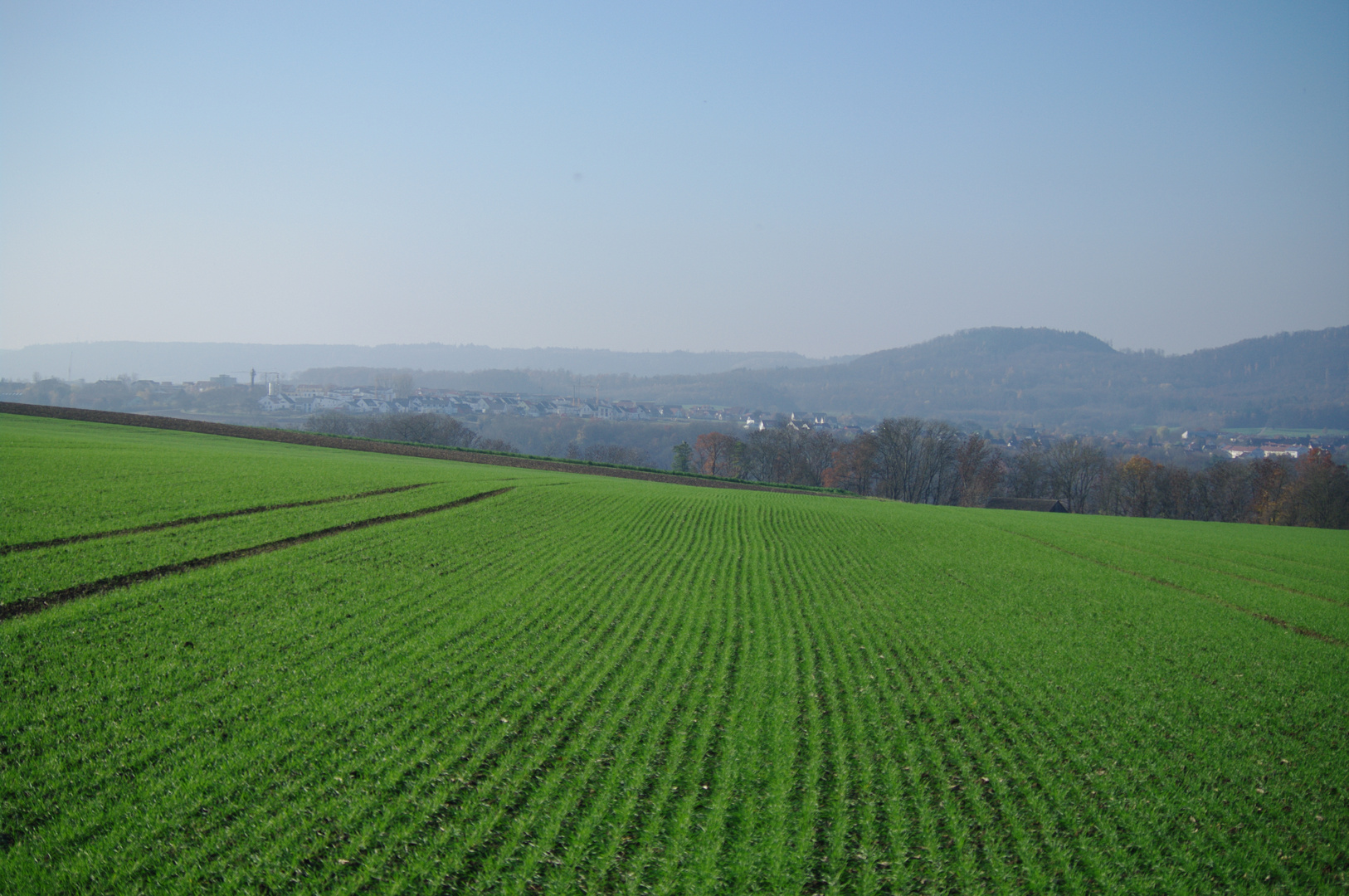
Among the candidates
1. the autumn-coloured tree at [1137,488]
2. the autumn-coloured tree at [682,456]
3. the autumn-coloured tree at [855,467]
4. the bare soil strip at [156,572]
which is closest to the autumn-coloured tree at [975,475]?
the autumn-coloured tree at [855,467]

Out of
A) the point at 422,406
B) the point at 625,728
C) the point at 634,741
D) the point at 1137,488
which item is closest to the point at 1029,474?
the point at 1137,488

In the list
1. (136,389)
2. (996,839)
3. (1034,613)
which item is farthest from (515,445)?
(996,839)

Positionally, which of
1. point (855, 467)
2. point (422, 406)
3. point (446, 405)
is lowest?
point (855, 467)

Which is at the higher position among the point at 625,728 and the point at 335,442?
the point at 335,442

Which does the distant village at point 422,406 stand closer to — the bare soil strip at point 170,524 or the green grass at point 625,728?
the bare soil strip at point 170,524

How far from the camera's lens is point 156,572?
14.6 metres

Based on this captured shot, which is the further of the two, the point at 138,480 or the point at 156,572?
the point at 138,480

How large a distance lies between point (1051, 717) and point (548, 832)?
350 inches

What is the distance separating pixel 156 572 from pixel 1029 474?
93.7 metres

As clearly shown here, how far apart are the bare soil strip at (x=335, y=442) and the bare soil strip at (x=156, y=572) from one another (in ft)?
110

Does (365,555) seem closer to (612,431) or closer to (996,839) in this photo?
(996,839)

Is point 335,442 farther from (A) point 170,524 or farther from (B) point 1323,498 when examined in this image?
(B) point 1323,498

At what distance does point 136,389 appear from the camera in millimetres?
124375

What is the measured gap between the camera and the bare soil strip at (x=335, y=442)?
5381cm
